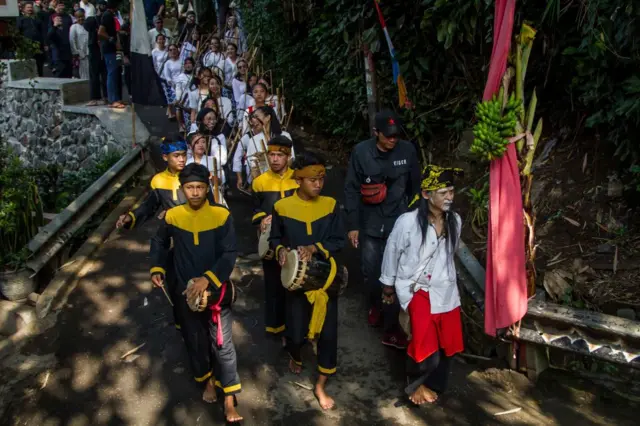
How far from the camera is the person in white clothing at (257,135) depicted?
8812mm

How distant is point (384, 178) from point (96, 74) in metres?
10.1

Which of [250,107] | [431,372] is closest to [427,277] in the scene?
[431,372]

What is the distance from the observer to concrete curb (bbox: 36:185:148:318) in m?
7.30

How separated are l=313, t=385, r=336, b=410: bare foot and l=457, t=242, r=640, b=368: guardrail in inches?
60.1

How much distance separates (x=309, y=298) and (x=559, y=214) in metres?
3.13

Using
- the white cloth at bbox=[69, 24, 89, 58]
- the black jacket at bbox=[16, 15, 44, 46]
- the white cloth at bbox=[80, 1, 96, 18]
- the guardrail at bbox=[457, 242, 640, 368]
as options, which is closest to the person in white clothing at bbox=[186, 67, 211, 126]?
the white cloth at bbox=[69, 24, 89, 58]

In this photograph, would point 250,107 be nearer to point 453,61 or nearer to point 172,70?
point 453,61

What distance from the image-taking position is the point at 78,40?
1717cm

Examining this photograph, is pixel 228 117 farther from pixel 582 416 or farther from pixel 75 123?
pixel 582 416

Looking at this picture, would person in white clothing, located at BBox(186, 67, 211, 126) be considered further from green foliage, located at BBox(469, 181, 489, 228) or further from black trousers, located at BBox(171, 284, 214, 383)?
black trousers, located at BBox(171, 284, 214, 383)

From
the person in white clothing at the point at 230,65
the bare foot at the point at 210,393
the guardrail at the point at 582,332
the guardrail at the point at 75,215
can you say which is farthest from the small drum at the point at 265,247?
the person in white clothing at the point at 230,65

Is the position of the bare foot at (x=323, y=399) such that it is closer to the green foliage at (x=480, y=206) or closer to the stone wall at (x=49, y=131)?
the green foliage at (x=480, y=206)

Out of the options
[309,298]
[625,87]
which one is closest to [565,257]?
[625,87]

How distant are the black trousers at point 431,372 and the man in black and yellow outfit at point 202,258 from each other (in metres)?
1.35
